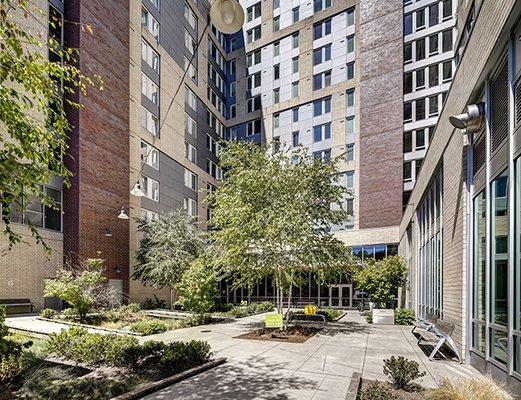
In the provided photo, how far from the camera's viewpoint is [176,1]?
33844 mm

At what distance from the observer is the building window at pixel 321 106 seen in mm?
36781

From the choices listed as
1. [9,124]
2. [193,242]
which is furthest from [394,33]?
[9,124]

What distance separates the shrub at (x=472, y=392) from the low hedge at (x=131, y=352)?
545 cm

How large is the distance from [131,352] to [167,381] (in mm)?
1961

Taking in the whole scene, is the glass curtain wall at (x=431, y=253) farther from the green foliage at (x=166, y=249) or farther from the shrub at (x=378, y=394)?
the green foliage at (x=166, y=249)

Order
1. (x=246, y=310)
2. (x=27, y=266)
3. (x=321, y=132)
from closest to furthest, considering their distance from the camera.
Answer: (x=27, y=266) < (x=246, y=310) < (x=321, y=132)

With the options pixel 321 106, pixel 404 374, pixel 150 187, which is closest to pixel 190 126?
pixel 150 187

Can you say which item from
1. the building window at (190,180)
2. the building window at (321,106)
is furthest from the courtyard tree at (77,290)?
the building window at (321,106)

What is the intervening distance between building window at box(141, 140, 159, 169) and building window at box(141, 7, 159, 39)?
921 cm

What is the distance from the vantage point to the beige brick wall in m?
19.6

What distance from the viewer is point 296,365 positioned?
9641 millimetres

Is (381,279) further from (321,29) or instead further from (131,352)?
(321,29)

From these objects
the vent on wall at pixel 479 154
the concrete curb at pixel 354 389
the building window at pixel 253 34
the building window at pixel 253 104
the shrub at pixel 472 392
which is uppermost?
the building window at pixel 253 34

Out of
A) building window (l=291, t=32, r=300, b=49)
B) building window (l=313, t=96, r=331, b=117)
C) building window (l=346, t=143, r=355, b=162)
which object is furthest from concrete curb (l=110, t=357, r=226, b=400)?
building window (l=291, t=32, r=300, b=49)
